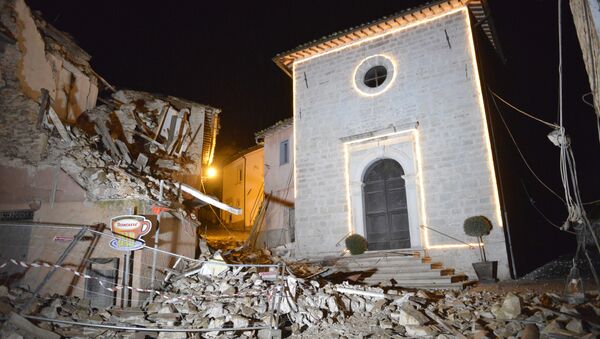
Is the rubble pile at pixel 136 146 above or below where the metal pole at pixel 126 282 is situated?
above

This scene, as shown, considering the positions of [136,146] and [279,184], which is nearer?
[136,146]

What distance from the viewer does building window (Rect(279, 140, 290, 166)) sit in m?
18.0

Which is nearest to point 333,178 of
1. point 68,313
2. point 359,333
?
point 359,333

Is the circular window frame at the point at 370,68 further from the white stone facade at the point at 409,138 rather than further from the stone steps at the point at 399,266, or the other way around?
the stone steps at the point at 399,266

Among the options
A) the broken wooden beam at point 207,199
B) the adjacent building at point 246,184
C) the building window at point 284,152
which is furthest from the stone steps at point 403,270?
the adjacent building at point 246,184

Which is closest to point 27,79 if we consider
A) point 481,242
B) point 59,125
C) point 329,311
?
point 59,125

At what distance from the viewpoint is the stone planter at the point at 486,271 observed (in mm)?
8688

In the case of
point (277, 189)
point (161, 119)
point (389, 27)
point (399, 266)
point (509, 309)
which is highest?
point (389, 27)

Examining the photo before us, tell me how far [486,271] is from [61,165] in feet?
34.9

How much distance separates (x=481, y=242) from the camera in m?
9.30

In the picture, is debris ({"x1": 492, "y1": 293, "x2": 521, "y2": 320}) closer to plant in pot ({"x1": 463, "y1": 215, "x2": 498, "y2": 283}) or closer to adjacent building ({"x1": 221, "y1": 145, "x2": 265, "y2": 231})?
plant in pot ({"x1": 463, "y1": 215, "x2": 498, "y2": 283})

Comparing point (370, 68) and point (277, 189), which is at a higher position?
point (370, 68)

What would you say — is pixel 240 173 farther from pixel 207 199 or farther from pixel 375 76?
pixel 375 76

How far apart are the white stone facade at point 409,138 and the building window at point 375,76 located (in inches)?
15.9
